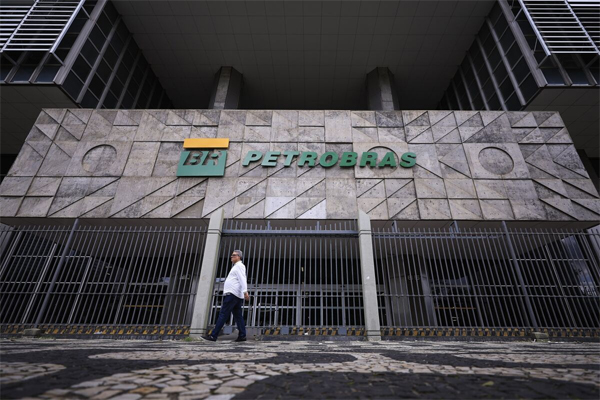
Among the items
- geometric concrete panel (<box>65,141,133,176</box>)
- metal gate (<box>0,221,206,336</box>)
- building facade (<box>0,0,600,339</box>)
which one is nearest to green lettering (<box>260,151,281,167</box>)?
building facade (<box>0,0,600,339</box>)

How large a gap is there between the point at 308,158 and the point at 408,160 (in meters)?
3.78

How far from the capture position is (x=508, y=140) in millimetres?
11562

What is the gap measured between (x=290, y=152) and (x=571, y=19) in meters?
13.5

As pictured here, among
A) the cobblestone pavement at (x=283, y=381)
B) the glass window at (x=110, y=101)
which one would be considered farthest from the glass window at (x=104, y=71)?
the cobblestone pavement at (x=283, y=381)

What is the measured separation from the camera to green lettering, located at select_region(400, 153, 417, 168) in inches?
441

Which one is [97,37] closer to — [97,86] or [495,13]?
[97,86]

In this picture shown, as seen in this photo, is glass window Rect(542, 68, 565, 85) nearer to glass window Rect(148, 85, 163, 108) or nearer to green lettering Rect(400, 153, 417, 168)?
green lettering Rect(400, 153, 417, 168)

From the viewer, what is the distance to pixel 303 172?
11.2 meters

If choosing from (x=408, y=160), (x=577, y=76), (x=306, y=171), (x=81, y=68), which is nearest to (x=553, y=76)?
(x=577, y=76)

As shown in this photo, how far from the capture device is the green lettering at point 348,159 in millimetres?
11211

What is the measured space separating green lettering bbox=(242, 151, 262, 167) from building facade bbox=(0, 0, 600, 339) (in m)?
0.06

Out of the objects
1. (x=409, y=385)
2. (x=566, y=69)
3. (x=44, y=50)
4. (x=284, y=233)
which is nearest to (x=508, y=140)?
(x=566, y=69)

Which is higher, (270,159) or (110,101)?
(110,101)

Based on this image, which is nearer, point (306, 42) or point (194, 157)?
point (194, 157)
